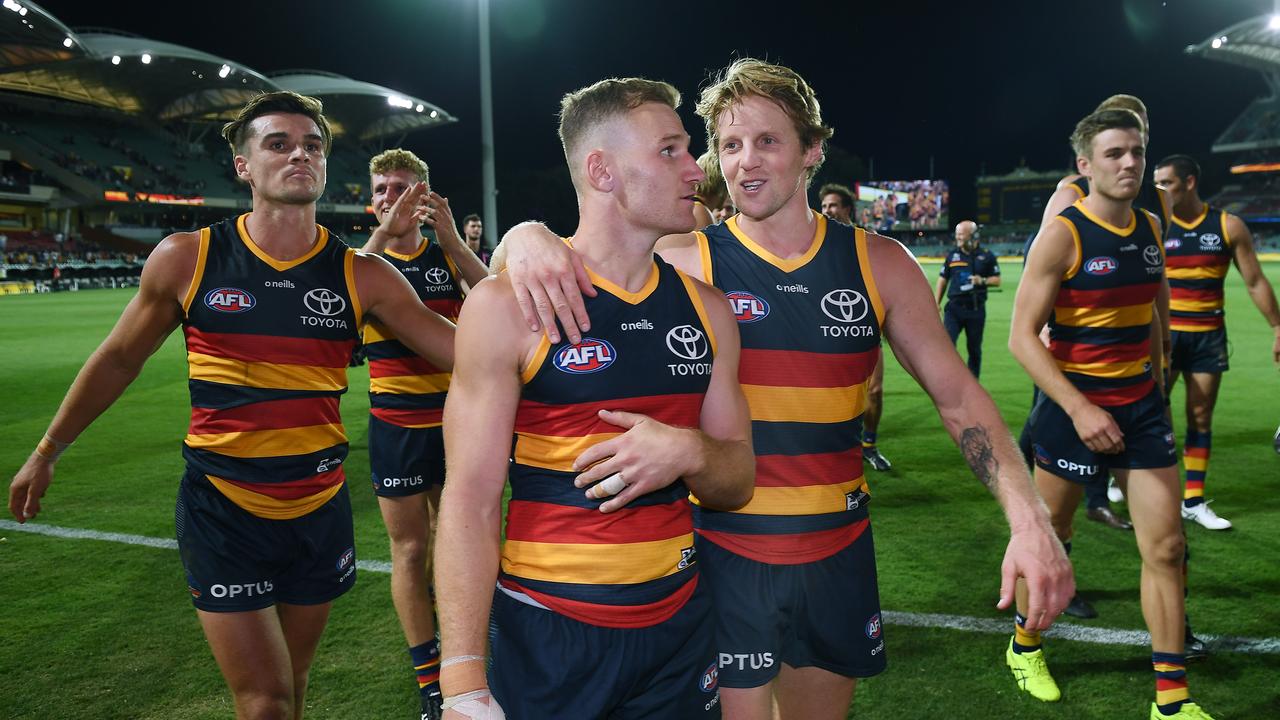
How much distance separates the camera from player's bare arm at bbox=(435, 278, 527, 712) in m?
1.90

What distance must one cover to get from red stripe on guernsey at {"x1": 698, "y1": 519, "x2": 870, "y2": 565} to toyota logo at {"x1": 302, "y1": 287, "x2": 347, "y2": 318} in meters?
1.70

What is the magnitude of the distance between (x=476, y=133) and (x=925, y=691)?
270 feet

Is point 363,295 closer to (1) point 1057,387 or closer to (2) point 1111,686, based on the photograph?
(1) point 1057,387

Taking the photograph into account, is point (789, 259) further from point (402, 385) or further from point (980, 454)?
point (402, 385)

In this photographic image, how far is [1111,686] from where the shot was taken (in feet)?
13.1

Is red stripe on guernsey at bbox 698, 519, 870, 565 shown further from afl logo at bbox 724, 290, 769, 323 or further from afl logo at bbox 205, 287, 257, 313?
afl logo at bbox 205, 287, 257, 313

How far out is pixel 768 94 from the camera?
2713mm

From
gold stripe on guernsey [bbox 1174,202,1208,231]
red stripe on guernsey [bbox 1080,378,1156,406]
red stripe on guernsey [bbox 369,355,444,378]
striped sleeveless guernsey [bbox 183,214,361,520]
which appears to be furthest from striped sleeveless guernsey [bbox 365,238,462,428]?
gold stripe on guernsey [bbox 1174,202,1208,231]

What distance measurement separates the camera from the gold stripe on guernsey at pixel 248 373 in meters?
3.16

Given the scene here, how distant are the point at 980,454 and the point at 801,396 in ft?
1.82

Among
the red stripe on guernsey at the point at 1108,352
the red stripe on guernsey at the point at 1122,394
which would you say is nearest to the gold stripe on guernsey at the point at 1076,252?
the red stripe on guernsey at the point at 1108,352

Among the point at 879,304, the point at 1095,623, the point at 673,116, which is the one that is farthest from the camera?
the point at 1095,623

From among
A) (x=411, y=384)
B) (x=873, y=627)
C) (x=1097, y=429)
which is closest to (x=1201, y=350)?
(x=1097, y=429)

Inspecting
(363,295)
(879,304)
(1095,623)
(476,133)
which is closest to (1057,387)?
(879,304)
